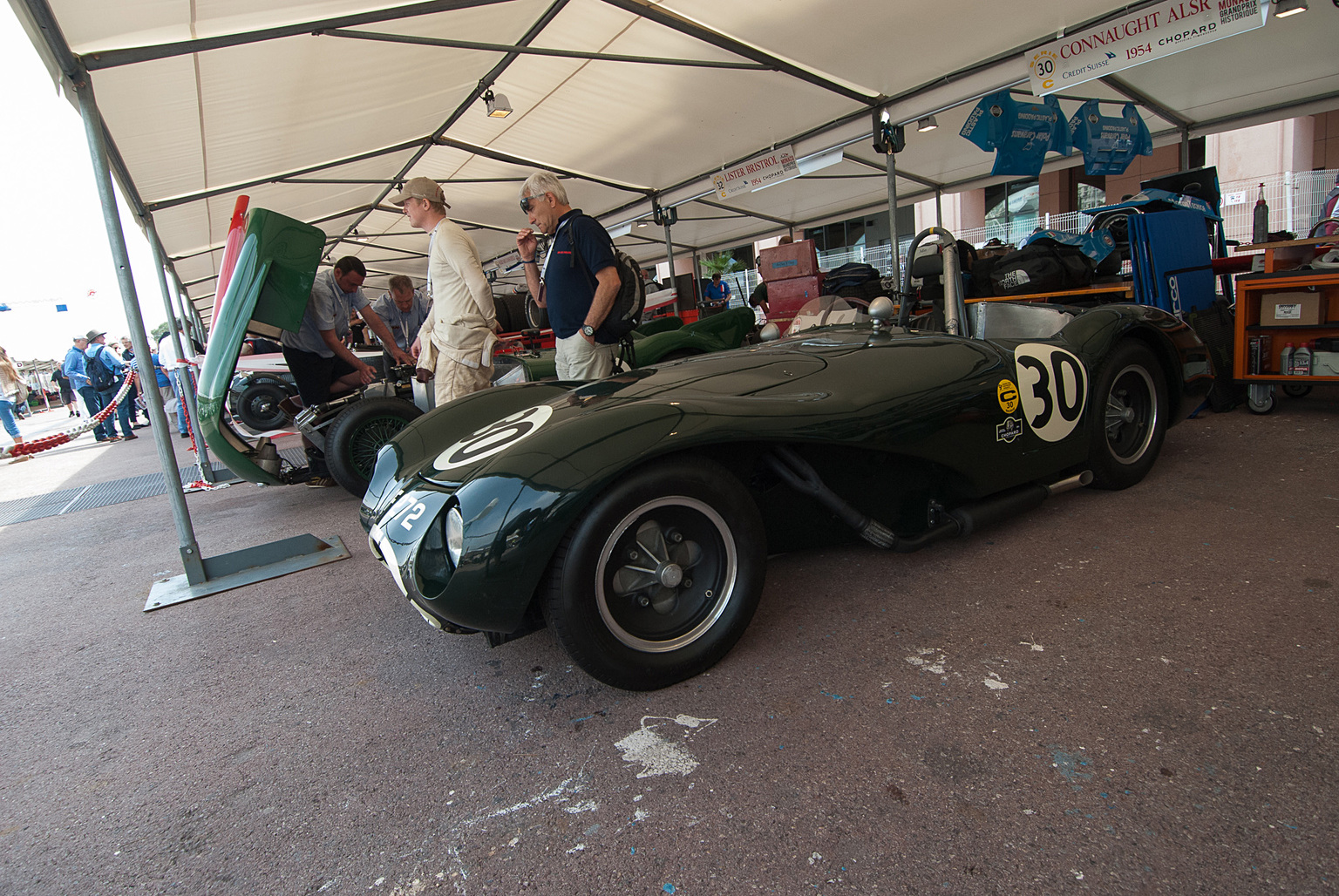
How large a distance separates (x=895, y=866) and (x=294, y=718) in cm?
171

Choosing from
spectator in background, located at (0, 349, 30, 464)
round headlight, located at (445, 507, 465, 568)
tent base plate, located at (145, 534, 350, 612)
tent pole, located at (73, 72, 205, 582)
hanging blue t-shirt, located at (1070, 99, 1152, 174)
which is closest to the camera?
round headlight, located at (445, 507, 465, 568)

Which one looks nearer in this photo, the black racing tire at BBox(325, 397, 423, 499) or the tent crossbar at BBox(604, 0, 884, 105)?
the black racing tire at BBox(325, 397, 423, 499)

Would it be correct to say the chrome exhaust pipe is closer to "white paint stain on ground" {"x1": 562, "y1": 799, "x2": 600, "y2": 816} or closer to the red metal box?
"white paint stain on ground" {"x1": 562, "y1": 799, "x2": 600, "y2": 816}

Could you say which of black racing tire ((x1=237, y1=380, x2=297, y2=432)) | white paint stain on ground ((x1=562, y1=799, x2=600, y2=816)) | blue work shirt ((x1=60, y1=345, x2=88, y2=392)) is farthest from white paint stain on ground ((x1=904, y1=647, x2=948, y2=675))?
blue work shirt ((x1=60, y1=345, x2=88, y2=392))

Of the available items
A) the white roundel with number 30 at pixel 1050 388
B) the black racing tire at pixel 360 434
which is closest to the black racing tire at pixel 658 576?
the white roundel with number 30 at pixel 1050 388

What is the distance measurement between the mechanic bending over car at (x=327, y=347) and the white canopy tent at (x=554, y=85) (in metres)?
1.58

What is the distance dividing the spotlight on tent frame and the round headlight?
248 inches

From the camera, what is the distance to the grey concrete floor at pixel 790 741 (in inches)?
50.9

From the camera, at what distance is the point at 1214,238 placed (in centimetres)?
651

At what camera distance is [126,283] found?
3205 millimetres

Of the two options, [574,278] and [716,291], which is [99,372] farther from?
[574,278]

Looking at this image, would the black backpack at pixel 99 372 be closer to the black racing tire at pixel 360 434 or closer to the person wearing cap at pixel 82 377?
the person wearing cap at pixel 82 377

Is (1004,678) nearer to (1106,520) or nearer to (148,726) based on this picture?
(1106,520)

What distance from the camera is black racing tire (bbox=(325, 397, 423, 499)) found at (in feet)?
14.7
